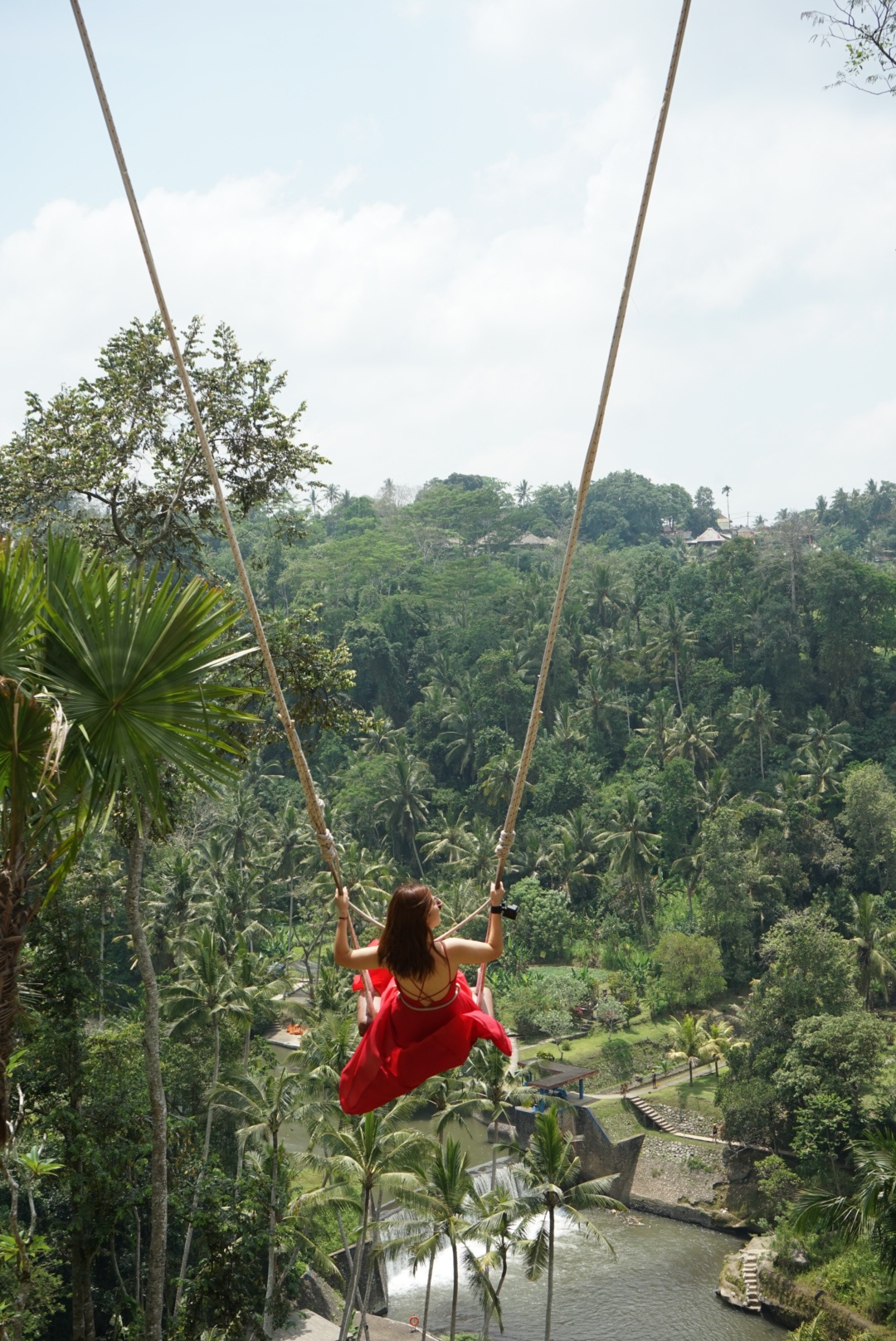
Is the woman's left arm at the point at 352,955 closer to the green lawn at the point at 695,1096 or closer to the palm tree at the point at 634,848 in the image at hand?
the green lawn at the point at 695,1096

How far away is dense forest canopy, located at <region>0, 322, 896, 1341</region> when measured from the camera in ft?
34.9

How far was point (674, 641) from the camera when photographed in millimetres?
42156

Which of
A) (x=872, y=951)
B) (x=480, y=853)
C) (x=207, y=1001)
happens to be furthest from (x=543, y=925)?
(x=207, y=1001)

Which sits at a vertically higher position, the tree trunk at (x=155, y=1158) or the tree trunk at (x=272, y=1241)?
the tree trunk at (x=155, y=1158)

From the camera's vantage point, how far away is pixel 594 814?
38469 millimetres

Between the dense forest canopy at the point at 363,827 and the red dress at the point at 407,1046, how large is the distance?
1044 mm

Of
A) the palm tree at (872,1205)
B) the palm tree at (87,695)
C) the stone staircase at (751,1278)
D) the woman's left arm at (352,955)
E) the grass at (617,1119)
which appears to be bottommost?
the stone staircase at (751,1278)

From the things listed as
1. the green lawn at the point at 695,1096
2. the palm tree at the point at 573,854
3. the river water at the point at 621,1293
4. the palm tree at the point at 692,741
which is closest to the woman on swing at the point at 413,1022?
the river water at the point at 621,1293

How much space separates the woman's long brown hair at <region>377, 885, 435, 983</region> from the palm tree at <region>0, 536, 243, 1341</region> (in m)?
0.74

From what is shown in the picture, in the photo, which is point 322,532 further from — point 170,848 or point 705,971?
point 705,971

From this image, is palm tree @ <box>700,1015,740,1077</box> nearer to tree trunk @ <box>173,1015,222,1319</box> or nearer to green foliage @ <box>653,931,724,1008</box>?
green foliage @ <box>653,931,724,1008</box>

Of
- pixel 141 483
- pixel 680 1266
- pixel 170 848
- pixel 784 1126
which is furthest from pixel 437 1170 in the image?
pixel 170 848

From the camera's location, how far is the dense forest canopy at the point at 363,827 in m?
10.6

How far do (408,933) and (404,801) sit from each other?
36.4m
